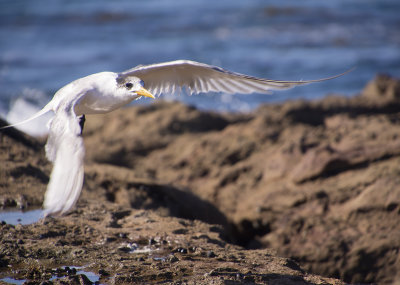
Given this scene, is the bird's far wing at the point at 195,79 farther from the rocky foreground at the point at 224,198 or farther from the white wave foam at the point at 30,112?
the white wave foam at the point at 30,112

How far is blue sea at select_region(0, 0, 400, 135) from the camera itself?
1347cm

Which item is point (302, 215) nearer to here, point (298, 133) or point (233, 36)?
point (298, 133)

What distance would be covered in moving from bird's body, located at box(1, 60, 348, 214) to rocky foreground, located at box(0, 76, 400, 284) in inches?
34.6

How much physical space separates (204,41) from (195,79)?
1152 cm

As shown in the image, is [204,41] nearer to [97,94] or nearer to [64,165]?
[97,94]

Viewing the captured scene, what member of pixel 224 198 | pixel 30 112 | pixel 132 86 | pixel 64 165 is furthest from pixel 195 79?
pixel 30 112

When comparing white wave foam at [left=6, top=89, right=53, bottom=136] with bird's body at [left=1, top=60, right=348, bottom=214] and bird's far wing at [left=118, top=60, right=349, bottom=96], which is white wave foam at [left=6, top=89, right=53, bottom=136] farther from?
bird's body at [left=1, top=60, right=348, bottom=214]

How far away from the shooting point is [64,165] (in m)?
3.49

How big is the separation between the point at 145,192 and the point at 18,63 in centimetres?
1105

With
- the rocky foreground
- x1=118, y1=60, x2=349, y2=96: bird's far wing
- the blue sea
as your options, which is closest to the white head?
x1=118, y1=60, x2=349, y2=96: bird's far wing

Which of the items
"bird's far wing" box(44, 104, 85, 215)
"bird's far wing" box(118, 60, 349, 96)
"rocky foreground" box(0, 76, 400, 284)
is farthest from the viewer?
"bird's far wing" box(118, 60, 349, 96)

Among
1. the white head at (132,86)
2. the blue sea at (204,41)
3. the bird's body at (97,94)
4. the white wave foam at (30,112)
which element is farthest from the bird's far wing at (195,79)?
the blue sea at (204,41)

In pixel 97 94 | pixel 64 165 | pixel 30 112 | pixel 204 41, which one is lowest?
pixel 64 165

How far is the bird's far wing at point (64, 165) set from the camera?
3303mm
